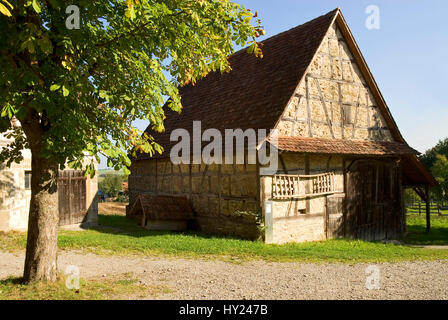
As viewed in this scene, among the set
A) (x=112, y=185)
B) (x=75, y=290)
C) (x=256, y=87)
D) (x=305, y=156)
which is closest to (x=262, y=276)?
(x=75, y=290)

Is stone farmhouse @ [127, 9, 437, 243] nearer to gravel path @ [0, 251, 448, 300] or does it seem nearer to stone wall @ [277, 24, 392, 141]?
stone wall @ [277, 24, 392, 141]

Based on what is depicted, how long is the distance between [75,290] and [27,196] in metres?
8.19

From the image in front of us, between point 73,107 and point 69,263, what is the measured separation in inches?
170

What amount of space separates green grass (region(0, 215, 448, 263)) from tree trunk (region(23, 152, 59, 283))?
3.50 meters

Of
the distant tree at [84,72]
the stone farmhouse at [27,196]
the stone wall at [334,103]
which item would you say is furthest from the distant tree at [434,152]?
the distant tree at [84,72]

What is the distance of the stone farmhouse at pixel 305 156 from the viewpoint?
11.2 m

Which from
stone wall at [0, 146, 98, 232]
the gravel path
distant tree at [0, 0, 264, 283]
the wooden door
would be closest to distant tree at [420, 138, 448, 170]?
the wooden door

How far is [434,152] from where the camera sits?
4419 centimetres

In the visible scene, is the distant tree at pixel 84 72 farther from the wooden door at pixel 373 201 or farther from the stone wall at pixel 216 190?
the wooden door at pixel 373 201

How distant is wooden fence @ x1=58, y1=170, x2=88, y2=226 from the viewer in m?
13.5

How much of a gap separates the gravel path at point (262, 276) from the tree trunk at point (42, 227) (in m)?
1.16

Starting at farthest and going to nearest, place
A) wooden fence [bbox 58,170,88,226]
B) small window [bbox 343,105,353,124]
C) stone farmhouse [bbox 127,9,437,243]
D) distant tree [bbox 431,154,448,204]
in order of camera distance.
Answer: distant tree [bbox 431,154,448,204] → wooden fence [bbox 58,170,88,226] → small window [bbox 343,105,353,124] → stone farmhouse [bbox 127,9,437,243]

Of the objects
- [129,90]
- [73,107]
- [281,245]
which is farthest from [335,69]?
[73,107]
